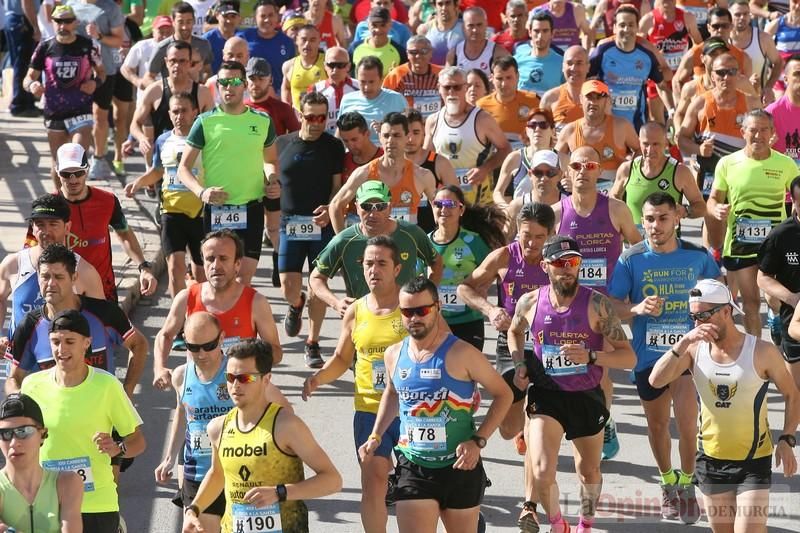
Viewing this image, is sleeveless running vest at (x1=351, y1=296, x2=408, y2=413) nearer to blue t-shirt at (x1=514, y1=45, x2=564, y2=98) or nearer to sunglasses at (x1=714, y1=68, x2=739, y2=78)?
sunglasses at (x1=714, y1=68, x2=739, y2=78)

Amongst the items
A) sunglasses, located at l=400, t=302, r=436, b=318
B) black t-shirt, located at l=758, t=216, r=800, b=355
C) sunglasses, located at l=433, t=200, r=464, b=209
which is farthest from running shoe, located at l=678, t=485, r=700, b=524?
sunglasses, located at l=400, t=302, r=436, b=318

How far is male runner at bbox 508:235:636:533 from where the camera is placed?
8.92 meters

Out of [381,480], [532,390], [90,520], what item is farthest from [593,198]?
[90,520]

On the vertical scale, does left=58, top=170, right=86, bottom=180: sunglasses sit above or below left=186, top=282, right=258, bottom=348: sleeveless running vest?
above

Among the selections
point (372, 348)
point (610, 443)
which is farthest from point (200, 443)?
point (610, 443)

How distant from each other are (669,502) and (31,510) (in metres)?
3.99

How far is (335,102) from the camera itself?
14.4 meters

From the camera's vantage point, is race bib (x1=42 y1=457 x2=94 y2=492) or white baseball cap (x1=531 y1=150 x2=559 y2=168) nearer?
race bib (x1=42 y1=457 x2=94 y2=492)

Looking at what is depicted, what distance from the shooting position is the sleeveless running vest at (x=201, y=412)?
8.34m

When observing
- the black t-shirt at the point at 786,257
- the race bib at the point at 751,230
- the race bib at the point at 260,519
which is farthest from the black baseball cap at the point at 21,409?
the race bib at the point at 751,230

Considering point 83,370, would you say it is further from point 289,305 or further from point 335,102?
point 335,102

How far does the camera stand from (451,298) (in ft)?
34.4

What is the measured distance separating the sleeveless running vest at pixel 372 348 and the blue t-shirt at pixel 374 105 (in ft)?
16.6

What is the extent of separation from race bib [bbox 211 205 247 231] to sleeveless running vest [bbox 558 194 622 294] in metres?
2.77
